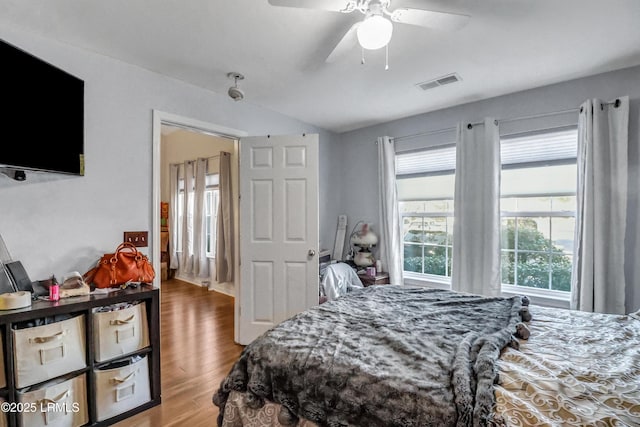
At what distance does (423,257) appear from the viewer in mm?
3684

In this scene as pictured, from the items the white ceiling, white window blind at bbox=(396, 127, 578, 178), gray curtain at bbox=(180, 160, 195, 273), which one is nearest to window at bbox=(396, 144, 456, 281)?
white window blind at bbox=(396, 127, 578, 178)

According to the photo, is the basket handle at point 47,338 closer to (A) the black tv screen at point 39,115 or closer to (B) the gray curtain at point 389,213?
(A) the black tv screen at point 39,115

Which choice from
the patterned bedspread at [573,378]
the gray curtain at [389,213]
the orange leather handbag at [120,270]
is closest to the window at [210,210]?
the gray curtain at [389,213]

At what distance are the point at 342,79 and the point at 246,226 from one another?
164 centimetres

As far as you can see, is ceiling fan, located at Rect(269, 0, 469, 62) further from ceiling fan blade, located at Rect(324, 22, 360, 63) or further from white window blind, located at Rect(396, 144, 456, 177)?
white window blind, located at Rect(396, 144, 456, 177)

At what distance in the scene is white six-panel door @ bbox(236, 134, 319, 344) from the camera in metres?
2.96

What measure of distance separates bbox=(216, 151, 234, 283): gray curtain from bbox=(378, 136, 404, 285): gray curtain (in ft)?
7.55

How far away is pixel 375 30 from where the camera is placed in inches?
54.1

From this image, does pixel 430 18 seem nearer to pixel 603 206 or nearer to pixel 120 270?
pixel 603 206

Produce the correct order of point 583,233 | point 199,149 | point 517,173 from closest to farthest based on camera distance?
1. point 583,233
2. point 517,173
3. point 199,149

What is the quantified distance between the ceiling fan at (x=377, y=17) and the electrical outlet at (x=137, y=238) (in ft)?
6.25

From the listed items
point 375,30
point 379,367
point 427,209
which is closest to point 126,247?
point 379,367

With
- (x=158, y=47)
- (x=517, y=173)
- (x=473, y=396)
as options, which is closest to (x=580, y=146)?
(x=517, y=173)

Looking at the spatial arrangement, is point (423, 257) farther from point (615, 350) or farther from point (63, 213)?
point (63, 213)
